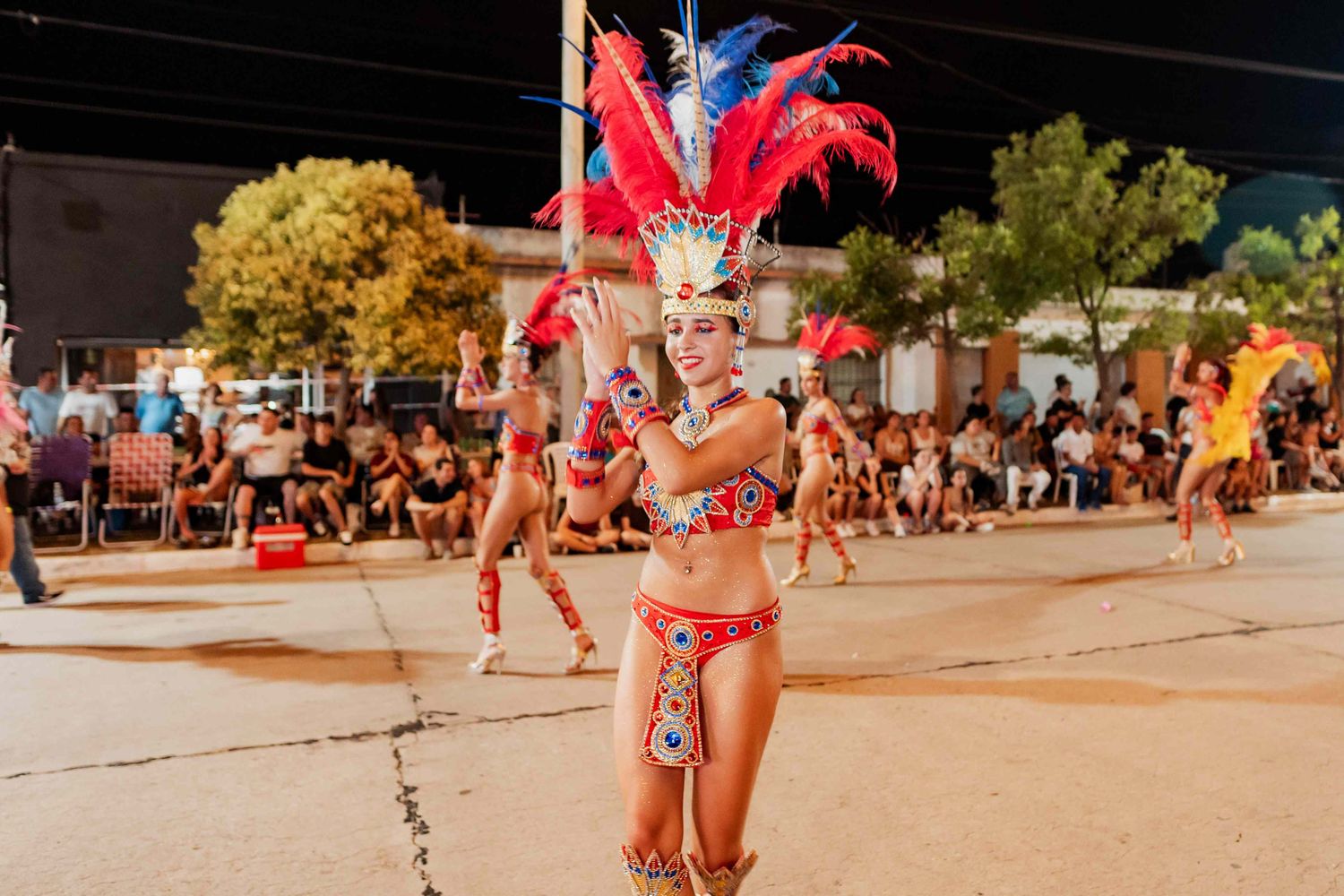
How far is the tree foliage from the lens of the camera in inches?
518

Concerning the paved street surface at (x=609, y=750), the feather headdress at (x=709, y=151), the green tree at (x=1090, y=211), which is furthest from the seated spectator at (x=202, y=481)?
the green tree at (x=1090, y=211)

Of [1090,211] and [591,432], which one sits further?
[1090,211]

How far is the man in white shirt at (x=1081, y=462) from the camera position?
1426 centimetres

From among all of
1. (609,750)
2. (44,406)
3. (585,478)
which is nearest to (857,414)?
(44,406)

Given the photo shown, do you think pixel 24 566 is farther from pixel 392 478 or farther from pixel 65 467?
pixel 392 478

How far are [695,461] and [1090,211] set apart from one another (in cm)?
1594

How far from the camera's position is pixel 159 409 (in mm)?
11984

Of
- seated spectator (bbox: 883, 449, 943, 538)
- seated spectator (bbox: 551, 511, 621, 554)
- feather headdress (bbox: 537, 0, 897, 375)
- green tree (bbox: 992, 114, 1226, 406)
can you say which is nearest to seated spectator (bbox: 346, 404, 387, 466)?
seated spectator (bbox: 551, 511, 621, 554)

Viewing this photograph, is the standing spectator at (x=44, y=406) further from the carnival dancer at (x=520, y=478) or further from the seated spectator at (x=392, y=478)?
the carnival dancer at (x=520, y=478)

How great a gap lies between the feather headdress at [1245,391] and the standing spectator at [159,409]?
11413 mm

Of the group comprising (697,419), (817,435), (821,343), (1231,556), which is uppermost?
(821,343)

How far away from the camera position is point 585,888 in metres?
3.21

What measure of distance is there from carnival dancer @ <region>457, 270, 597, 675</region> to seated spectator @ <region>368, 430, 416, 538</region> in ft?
18.4

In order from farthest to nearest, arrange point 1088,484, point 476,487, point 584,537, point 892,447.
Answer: point 1088,484 < point 892,447 < point 584,537 < point 476,487
